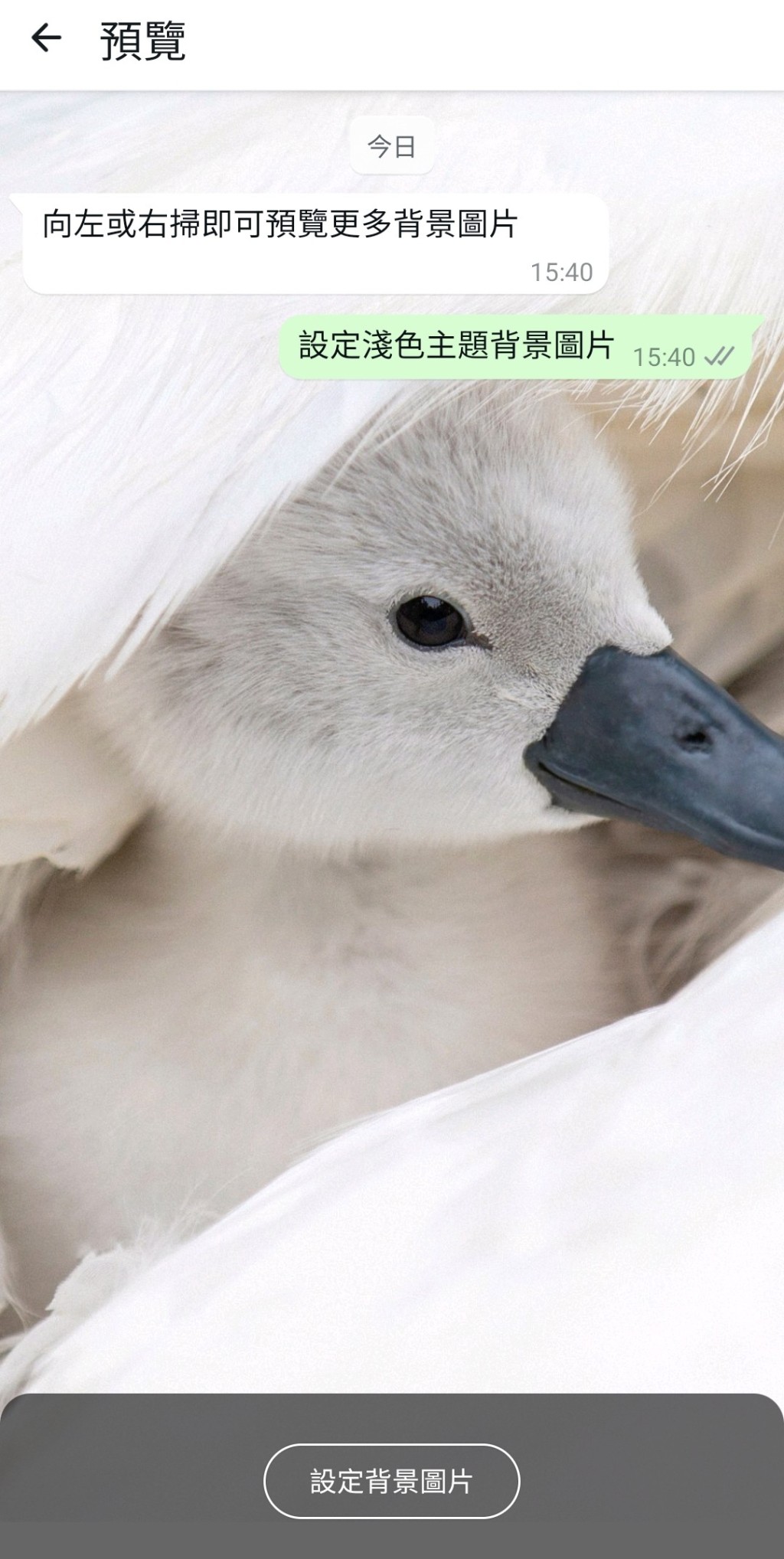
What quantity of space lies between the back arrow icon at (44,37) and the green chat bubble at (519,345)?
0.17 meters

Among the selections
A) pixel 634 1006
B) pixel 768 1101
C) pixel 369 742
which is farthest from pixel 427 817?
pixel 768 1101

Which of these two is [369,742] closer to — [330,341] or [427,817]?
[427,817]

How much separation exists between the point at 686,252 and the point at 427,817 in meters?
0.32

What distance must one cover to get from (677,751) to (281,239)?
30 centimetres

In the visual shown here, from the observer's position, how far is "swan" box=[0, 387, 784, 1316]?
724mm

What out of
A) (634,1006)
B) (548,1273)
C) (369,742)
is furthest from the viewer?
(634,1006)

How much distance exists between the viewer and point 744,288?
677 mm

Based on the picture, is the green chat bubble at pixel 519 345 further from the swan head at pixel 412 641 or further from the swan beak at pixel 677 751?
the swan beak at pixel 677 751

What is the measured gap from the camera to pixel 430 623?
743 mm
